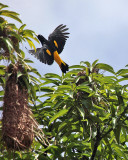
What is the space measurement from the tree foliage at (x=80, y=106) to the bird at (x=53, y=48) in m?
0.77

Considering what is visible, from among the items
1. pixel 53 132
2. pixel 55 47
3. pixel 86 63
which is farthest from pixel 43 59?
pixel 53 132

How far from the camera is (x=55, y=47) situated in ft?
13.4

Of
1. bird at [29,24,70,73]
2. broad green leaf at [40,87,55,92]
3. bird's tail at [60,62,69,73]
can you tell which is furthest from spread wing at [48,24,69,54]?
broad green leaf at [40,87,55,92]

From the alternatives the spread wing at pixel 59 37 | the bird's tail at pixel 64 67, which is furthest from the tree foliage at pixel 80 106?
the spread wing at pixel 59 37

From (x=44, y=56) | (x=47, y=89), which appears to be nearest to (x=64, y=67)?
(x=44, y=56)

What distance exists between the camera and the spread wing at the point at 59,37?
4129 millimetres

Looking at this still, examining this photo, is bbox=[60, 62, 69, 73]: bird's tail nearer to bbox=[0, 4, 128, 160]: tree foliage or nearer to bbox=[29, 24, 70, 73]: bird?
bbox=[29, 24, 70, 73]: bird

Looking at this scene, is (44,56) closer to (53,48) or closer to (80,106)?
(53,48)

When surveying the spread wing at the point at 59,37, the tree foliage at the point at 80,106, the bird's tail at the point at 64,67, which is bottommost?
the tree foliage at the point at 80,106

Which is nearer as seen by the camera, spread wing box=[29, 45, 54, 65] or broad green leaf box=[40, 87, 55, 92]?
broad green leaf box=[40, 87, 55, 92]

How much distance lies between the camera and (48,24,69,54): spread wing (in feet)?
13.5

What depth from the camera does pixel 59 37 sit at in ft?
13.7

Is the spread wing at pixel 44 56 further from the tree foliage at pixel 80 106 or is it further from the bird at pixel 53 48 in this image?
the tree foliage at pixel 80 106

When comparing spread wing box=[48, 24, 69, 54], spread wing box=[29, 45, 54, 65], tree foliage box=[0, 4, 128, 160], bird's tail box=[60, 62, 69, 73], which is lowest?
tree foliage box=[0, 4, 128, 160]
